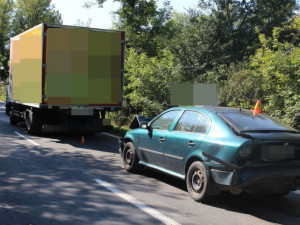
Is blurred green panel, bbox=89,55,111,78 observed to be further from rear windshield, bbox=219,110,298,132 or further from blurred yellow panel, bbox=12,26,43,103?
rear windshield, bbox=219,110,298,132

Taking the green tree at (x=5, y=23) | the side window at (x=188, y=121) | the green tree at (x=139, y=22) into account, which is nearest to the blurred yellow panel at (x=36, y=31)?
the side window at (x=188, y=121)

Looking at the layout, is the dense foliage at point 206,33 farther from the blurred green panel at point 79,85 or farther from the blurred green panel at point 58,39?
the blurred green panel at point 58,39

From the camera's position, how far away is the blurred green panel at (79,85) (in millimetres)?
10625

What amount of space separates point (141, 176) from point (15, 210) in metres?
2.63

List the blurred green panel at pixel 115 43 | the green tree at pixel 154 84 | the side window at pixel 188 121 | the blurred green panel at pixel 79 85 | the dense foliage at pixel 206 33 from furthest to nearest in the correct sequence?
the dense foliage at pixel 206 33, the green tree at pixel 154 84, the blurred green panel at pixel 115 43, the blurred green panel at pixel 79 85, the side window at pixel 188 121

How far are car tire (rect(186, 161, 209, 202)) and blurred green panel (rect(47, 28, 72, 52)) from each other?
22.0ft

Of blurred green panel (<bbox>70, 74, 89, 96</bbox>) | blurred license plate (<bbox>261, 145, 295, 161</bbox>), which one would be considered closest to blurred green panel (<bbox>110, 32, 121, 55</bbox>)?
blurred green panel (<bbox>70, 74, 89, 96</bbox>)

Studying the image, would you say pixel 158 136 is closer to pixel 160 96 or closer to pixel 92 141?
pixel 92 141

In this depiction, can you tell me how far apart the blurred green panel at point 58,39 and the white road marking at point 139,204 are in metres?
5.61

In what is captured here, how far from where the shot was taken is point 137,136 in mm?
6742

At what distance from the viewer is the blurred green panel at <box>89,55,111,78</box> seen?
10.7 meters

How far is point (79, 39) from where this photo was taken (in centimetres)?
1051

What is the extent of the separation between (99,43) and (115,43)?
567 mm

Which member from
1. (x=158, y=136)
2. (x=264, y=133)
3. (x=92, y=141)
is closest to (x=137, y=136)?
(x=158, y=136)
